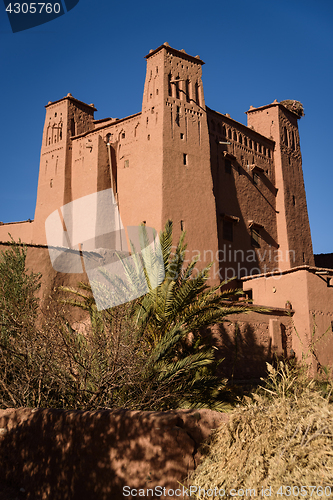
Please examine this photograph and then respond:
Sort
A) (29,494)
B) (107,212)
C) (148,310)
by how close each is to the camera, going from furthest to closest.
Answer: (107,212) < (148,310) < (29,494)

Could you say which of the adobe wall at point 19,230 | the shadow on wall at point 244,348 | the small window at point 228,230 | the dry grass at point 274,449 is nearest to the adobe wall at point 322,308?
the shadow on wall at point 244,348

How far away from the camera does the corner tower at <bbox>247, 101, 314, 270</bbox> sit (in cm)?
2006

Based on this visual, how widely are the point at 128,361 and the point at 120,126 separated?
14.4 metres

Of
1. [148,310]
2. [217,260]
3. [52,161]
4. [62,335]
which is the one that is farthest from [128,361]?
[52,161]

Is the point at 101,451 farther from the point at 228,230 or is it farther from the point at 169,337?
the point at 228,230

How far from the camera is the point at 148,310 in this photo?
770 cm

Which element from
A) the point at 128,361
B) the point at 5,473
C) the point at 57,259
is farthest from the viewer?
the point at 57,259

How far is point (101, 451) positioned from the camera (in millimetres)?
4094

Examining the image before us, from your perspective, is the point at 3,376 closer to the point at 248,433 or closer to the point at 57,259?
the point at 248,433

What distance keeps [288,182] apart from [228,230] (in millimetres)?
5387

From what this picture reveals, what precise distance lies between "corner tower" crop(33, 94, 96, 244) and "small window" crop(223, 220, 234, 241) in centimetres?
669

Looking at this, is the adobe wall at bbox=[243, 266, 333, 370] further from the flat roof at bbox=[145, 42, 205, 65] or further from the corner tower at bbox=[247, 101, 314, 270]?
the flat roof at bbox=[145, 42, 205, 65]

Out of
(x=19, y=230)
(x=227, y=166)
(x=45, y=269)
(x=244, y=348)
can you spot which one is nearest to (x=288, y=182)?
(x=227, y=166)

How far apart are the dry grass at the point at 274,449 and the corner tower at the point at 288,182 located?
16203mm
